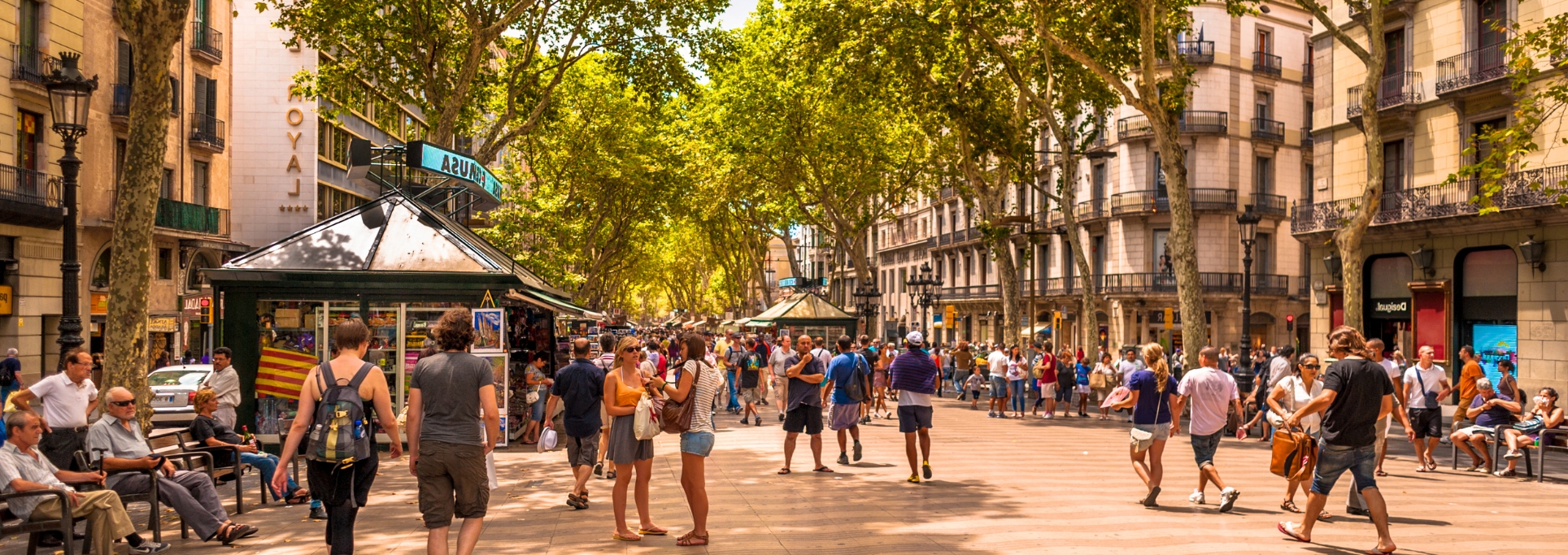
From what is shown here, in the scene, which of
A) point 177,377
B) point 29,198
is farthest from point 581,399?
point 29,198

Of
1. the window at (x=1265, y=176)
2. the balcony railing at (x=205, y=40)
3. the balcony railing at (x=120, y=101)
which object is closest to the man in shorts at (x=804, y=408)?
the balcony railing at (x=120, y=101)

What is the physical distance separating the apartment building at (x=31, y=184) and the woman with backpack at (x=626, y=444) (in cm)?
2128

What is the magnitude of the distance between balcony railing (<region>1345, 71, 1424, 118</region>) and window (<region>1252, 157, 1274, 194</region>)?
Result: 16.6 metres

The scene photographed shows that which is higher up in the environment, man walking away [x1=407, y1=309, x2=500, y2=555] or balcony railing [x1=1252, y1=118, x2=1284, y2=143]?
balcony railing [x1=1252, y1=118, x2=1284, y2=143]

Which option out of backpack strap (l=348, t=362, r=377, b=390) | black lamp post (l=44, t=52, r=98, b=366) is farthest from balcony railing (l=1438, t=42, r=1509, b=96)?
black lamp post (l=44, t=52, r=98, b=366)

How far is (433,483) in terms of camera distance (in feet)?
21.3

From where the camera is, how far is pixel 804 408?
1348cm

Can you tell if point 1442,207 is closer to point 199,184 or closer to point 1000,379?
point 1000,379

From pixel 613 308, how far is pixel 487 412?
102103 millimetres

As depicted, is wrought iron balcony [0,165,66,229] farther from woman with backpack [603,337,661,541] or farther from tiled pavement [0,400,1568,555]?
woman with backpack [603,337,661,541]

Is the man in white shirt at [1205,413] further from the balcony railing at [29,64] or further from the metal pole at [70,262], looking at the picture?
the balcony railing at [29,64]

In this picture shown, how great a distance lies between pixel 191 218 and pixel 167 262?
140 cm

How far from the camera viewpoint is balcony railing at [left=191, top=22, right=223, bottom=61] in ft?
106

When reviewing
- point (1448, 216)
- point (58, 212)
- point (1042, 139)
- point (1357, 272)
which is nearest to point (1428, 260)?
point (1448, 216)
